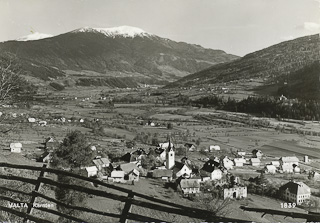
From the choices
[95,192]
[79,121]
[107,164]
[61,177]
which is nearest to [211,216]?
[95,192]

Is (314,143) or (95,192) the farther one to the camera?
(314,143)

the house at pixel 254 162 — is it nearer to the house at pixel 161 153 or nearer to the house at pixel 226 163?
the house at pixel 226 163

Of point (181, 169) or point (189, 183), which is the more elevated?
point (189, 183)

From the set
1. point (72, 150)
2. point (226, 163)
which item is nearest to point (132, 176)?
point (72, 150)

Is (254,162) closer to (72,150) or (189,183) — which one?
(189,183)

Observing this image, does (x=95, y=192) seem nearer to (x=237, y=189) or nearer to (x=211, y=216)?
(x=211, y=216)

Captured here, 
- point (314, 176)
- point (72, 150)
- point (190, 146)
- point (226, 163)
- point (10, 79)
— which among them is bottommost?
point (314, 176)
